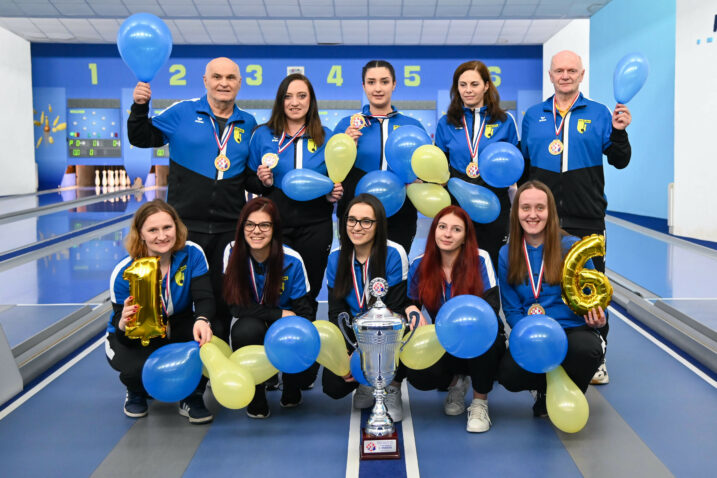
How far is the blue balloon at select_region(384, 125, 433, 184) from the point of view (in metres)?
2.63

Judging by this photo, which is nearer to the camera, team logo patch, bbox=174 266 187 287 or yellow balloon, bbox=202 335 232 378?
yellow balloon, bbox=202 335 232 378

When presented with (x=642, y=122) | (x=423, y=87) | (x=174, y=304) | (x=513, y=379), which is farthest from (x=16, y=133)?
(x=513, y=379)

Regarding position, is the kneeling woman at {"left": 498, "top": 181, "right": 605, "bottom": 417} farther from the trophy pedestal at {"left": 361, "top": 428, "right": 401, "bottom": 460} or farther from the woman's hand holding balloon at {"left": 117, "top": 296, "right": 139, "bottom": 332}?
the woman's hand holding balloon at {"left": 117, "top": 296, "right": 139, "bottom": 332}

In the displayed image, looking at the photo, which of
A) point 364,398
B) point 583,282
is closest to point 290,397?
point 364,398

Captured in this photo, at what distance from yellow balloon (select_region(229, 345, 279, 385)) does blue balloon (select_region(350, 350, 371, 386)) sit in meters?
0.27

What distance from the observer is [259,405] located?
2420 mm

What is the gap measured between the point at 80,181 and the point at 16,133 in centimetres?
192

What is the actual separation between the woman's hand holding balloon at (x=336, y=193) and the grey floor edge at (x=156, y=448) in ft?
3.33

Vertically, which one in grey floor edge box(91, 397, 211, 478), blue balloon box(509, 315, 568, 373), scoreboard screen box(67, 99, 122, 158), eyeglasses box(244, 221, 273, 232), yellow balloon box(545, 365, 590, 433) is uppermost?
scoreboard screen box(67, 99, 122, 158)

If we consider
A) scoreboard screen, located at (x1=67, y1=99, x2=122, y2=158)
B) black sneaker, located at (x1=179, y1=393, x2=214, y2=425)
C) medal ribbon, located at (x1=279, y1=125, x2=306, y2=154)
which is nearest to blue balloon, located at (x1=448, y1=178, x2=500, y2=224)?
medal ribbon, located at (x1=279, y1=125, x2=306, y2=154)

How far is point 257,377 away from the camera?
2260 mm

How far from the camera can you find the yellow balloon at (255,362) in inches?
88.4

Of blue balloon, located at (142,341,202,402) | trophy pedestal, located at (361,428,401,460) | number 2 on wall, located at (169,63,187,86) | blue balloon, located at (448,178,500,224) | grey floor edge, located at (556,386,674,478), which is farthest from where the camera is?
number 2 on wall, located at (169,63,187,86)

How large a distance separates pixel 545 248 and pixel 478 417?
625mm
